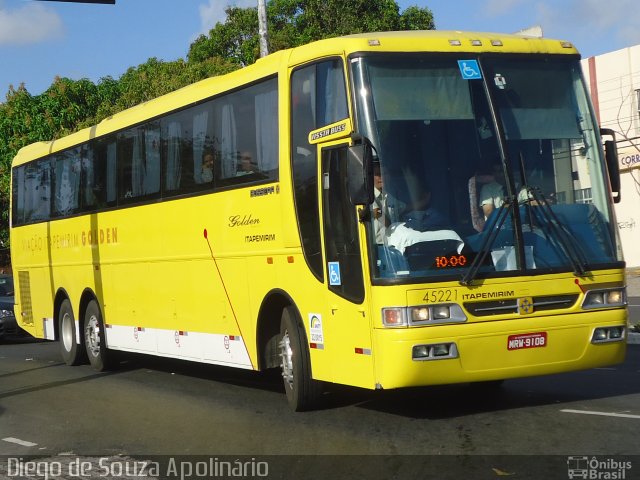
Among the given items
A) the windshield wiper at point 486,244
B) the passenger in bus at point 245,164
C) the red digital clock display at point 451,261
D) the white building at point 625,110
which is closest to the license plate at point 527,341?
the windshield wiper at point 486,244

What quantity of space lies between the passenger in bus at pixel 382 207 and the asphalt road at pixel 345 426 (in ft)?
6.08

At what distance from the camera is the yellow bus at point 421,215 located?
28.2ft

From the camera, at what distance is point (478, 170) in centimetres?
892

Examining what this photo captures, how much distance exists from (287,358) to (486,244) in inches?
110

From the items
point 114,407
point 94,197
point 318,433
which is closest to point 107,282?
point 94,197

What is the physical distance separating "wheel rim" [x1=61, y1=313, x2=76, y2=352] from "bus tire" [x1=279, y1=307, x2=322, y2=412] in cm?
786

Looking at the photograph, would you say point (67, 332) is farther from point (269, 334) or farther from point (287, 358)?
point (287, 358)

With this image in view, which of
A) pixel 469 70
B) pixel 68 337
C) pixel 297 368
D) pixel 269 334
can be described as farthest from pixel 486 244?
pixel 68 337

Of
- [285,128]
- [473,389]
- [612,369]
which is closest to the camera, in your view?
[285,128]

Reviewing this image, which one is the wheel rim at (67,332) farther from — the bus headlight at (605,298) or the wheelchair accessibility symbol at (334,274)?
the bus headlight at (605,298)

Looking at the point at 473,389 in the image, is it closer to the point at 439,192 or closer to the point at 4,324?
the point at 439,192

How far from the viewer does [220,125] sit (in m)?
11.9

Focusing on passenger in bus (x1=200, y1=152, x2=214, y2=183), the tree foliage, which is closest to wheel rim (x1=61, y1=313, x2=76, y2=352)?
passenger in bus (x1=200, y1=152, x2=214, y2=183)

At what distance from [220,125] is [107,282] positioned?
4789 mm
